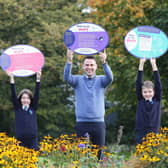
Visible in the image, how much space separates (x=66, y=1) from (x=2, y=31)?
2740mm

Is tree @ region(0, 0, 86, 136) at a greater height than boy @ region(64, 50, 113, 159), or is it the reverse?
boy @ region(64, 50, 113, 159)

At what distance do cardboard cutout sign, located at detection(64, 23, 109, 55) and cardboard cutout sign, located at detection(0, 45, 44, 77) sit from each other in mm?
768

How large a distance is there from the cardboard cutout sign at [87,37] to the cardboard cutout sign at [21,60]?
77 centimetres

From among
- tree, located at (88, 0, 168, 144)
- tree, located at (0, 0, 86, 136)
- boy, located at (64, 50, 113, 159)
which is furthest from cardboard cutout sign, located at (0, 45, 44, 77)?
tree, located at (0, 0, 86, 136)

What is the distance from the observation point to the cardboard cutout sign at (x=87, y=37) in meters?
5.79

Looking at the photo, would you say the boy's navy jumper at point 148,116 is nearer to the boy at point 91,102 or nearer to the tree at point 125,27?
the boy at point 91,102

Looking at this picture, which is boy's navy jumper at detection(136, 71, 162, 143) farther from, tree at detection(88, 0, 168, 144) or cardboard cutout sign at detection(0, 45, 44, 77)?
tree at detection(88, 0, 168, 144)

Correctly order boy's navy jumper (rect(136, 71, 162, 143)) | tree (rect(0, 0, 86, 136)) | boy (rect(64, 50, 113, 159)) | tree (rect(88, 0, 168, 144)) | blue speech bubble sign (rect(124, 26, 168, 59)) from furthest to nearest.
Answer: tree (rect(0, 0, 86, 136)) → tree (rect(88, 0, 168, 144)) → blue speech bubble sign (rect(124, 26, 168, 59)) → boy's navy jumper (rect(136, 71, 162, 143)) → boy (rect(64, 50, 113, 159))

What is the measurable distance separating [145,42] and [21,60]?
1.84 meters

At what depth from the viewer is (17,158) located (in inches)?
175

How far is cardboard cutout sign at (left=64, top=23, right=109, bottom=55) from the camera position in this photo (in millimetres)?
5789

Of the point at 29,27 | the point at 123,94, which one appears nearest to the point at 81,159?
the point at 123,94

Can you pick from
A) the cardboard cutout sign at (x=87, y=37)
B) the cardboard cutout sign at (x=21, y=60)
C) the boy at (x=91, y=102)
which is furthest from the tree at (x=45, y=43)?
the boy at (x=91, y=102)

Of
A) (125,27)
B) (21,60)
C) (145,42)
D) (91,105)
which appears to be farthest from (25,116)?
(125,27)
